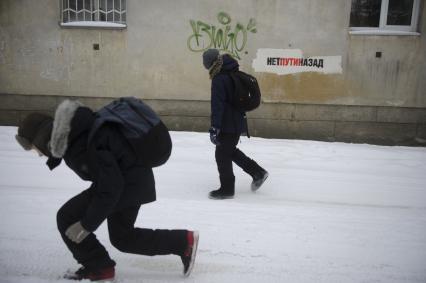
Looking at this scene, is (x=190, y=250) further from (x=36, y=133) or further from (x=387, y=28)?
(x=387, y=28)

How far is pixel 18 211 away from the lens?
3719 mm

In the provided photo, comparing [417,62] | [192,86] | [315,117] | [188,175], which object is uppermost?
[417,62]


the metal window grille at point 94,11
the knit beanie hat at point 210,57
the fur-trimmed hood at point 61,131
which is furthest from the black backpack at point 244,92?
the metal window grille at point 94,11

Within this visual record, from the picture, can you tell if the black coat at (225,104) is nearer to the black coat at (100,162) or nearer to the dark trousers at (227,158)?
the dark trousers at (227,158)

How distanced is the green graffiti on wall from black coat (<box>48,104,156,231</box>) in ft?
16.8

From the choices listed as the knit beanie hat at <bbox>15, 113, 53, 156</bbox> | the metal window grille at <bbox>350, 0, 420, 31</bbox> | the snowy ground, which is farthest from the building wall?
the knit beanie hat at <bbox>15, 113, 53, 156</bbox>

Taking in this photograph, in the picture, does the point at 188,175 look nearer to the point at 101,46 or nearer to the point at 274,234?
the point at 274,234

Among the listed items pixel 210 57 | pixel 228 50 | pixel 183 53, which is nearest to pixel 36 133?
pixel 210 57

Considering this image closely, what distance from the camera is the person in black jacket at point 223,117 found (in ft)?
12.6

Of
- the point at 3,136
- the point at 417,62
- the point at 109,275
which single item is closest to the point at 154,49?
the point at 3,136

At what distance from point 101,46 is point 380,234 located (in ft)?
18.8

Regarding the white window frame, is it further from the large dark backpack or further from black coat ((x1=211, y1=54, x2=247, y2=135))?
the large dark backpack

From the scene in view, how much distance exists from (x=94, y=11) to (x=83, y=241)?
585 centimetres

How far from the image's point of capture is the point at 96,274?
2.46 m
